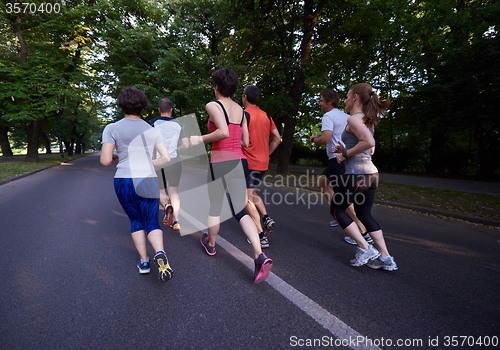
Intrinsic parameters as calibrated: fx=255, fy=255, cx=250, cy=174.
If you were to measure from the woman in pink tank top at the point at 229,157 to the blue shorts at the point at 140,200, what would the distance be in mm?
572

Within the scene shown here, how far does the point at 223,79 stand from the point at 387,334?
2.50 meters

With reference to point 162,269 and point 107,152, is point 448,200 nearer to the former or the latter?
point 162,269

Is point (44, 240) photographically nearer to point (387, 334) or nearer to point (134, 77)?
point (387, 334)

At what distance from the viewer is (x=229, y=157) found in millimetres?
2553

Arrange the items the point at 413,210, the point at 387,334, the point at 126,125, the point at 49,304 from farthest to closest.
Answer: the point at 413,210, the point at 126,125, the point at 49,304, the point at 387,334

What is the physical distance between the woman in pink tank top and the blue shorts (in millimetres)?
572

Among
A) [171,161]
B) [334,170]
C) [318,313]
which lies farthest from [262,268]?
[171,161]

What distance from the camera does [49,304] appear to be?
7.02 ft

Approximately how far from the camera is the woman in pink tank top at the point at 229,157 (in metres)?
2.40

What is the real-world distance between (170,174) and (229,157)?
5.82ft

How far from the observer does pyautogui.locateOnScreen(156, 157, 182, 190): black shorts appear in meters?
3.91

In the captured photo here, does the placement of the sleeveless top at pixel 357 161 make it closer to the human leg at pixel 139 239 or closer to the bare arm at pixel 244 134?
the bare arm at pixel 244 134

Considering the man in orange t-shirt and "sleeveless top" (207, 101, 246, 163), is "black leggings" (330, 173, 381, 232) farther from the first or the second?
"sleeveless top" (207, 101, 246, 163)

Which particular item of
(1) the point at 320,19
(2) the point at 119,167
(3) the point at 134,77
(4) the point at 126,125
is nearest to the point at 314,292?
(2) the point at 119,167
